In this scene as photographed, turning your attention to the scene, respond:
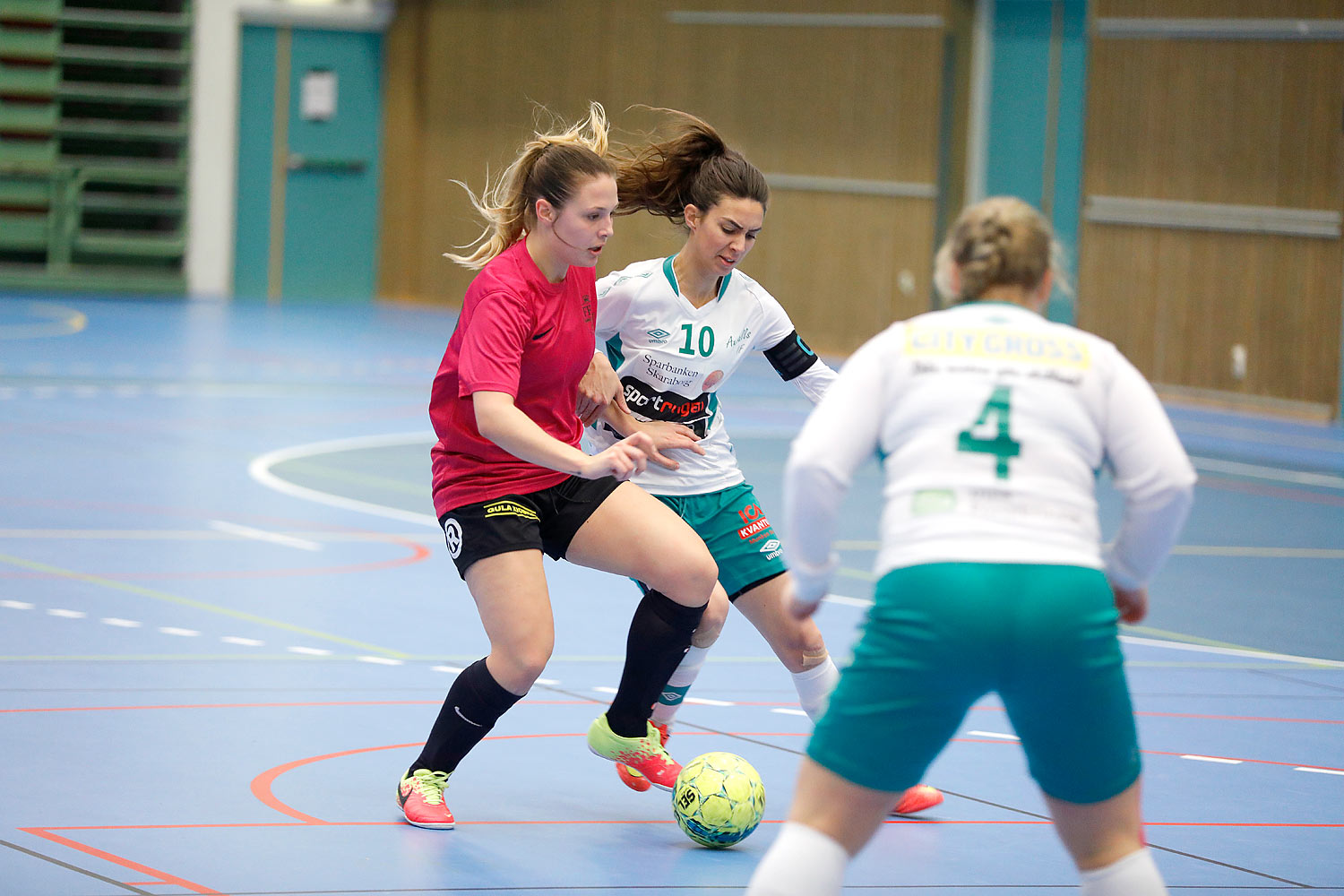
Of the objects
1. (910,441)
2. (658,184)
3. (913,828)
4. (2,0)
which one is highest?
(2,0)

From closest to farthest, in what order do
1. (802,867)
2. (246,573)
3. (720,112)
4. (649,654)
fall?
(802,867), (649,654), (246,573), (720,112)

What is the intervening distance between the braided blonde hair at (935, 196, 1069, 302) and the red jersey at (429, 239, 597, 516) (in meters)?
1.31

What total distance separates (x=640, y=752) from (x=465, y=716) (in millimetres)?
532

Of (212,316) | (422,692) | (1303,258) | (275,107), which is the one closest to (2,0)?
(275,107)

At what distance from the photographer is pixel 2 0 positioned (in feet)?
65.2

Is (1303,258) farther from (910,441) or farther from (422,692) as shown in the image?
(910,441)

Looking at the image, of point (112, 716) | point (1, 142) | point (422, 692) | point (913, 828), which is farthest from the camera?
point (1, 142)

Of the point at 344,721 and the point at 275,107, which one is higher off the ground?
the point at 275,107

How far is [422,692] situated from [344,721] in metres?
0.45

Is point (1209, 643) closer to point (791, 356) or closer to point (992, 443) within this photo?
point (791, 356)

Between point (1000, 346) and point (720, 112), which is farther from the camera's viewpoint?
point (720, 112)

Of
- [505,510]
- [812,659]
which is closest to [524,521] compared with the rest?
[505,510]

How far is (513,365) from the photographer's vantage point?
3988mm

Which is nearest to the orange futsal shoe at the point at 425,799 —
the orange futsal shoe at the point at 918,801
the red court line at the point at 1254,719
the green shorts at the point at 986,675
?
the orange futsal shoe at the point at 918,801
